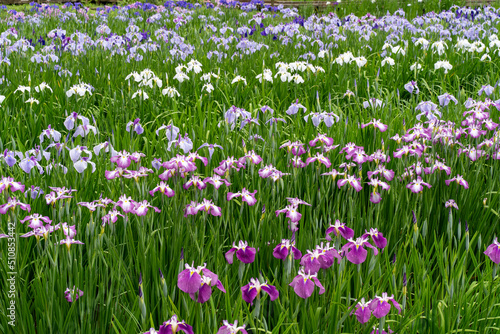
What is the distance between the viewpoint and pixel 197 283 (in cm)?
126

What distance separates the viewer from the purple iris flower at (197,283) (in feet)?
4.09

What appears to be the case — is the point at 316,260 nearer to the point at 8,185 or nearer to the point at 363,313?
the point at 363,313

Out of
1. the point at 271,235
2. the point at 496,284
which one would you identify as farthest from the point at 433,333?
the point at 271,235

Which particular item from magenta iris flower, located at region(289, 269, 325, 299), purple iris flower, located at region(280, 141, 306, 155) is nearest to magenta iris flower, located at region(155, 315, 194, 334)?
magenta iris flower, located at region(289, 269, 325, 299)

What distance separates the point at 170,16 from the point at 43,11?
3.62m

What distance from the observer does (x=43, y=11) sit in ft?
37.1

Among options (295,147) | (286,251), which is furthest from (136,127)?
(286,251)

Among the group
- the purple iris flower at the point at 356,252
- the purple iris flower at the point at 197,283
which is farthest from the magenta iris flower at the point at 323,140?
the purple iris flower at the point at 197,283

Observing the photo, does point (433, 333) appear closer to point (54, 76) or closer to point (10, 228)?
point (10, 228)

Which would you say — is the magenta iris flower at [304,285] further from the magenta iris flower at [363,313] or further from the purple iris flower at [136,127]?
the purple iris flower at [136,127]

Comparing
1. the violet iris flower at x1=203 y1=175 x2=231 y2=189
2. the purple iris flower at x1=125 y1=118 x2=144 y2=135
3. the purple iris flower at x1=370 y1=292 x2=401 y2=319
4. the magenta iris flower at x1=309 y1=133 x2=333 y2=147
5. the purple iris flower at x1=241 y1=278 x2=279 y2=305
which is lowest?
the purple iris flower at x1=370 y1=292 x2=401 y2=319

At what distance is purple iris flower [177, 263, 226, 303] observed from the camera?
125 centimetres

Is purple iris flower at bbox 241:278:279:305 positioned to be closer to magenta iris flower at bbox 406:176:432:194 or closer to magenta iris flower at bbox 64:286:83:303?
magenta iris flower at bbox 64:286:83:303

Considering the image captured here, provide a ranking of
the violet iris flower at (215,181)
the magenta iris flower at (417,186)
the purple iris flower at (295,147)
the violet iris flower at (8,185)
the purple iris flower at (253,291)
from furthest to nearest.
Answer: the purple iris flower at (295,147), the magenta iris flower at (417,186), the violet iris flower at (215,181), the violet iris flower at (8,185), the purple iris flower at (253,291)
